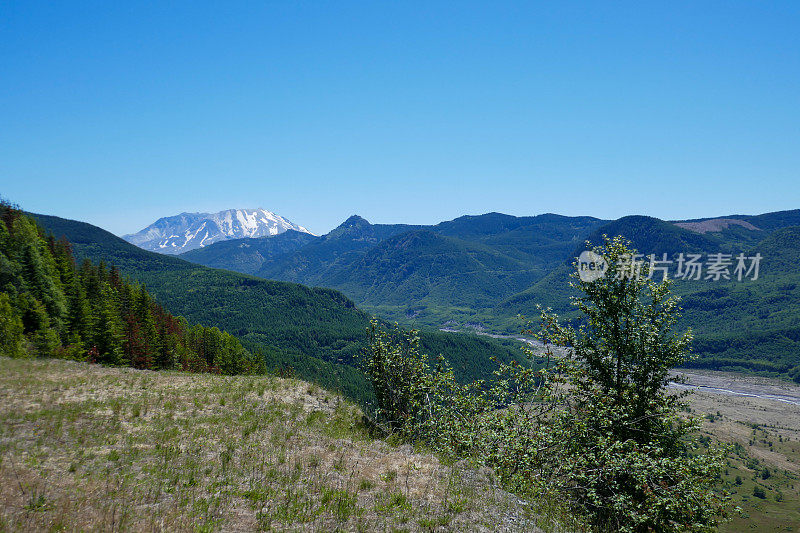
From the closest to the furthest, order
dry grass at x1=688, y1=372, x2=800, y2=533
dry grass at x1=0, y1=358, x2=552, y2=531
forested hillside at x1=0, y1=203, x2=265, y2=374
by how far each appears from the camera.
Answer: dry grass at x1=0, y1=358, x2=552, y2=531, forested hillside at x1=0, y1=203, x2=265, y2=374, dry grass at x1=688, y1=372, x2=800, y2=533

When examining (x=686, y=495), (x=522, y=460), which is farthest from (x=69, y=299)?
(x=686, y=495)

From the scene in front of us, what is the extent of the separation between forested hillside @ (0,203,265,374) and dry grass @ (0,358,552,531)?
35908 millimetres

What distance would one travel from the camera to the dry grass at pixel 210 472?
10211 mm

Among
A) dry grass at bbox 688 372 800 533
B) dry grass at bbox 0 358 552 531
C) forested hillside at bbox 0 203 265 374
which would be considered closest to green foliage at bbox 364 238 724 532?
dry grass at bbox 0 358 552 531

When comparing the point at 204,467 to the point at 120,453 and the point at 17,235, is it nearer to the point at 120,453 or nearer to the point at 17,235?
the point at 120,453

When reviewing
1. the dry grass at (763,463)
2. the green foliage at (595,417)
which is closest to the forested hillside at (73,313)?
the green foliage at (595,417)

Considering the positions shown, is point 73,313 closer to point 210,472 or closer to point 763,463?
point 210,472

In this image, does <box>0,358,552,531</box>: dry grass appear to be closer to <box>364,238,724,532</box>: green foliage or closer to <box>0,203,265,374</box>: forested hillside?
<box>364,238,724,532</box>: green foliage

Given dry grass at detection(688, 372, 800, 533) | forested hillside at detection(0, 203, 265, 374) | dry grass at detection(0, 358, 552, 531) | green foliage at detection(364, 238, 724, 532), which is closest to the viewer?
dry grass at detection(0, 358, 552, 531)

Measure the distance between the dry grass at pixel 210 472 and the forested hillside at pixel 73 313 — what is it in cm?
3591

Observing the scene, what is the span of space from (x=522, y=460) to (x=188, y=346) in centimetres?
8764

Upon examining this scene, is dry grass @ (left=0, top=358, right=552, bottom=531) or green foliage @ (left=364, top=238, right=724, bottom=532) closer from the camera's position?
dry grass @ (left=0, top=358, right=552, bottom=531)

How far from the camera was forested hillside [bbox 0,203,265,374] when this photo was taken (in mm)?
52562

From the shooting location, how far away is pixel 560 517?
12.5 m
